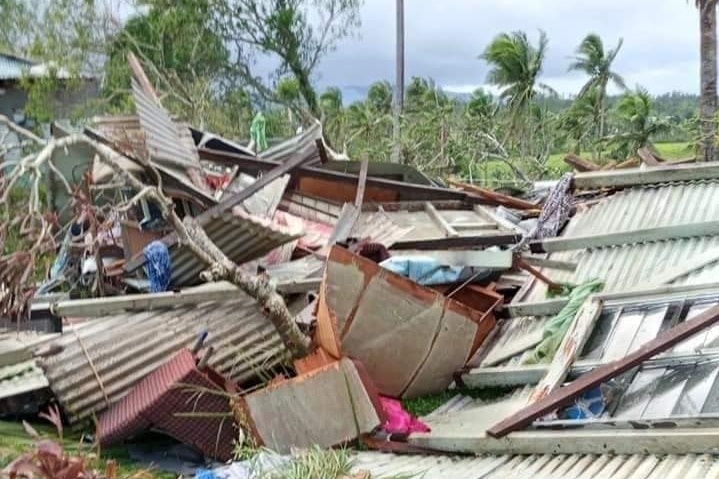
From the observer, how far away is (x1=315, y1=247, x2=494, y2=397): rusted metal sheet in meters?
5.71

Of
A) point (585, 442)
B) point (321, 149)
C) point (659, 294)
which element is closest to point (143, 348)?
point (585, 442)

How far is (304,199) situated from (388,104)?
26030 mm

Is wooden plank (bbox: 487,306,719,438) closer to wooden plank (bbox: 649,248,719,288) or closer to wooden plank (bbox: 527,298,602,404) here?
wooden plank (bbox: 527,298,602,404)

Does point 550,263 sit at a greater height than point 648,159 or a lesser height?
lesser

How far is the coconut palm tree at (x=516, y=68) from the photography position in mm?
30281

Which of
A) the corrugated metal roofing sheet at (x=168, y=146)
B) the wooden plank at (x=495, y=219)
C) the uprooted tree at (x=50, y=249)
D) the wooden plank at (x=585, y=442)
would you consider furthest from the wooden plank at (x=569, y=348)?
the corrugated metal roofing sheet at (x=168, y=146)

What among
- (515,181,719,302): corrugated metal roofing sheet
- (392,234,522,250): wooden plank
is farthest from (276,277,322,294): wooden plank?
(515,181,719,302): corrugated metal roofing sheet

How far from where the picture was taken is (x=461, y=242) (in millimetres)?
7785

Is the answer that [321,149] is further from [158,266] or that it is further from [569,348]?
[569,348]

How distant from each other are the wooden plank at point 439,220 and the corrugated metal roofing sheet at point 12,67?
49.0 ft

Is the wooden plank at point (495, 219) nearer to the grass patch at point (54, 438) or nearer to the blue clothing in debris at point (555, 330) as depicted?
the blue clothing in debris at point (555, 330)

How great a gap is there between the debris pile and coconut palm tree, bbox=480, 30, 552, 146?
22318mm

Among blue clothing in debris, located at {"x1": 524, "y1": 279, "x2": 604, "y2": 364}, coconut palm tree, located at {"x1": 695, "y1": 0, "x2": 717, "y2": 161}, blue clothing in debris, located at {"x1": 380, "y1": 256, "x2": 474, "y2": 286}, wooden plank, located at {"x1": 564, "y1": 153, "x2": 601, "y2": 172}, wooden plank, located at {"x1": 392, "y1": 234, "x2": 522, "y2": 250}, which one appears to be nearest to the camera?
blue clothing in debris, located at {"x1": 524, "y1": 279, "x2": 604, "y2": 364}

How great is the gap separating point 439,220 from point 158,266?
3459 mm
